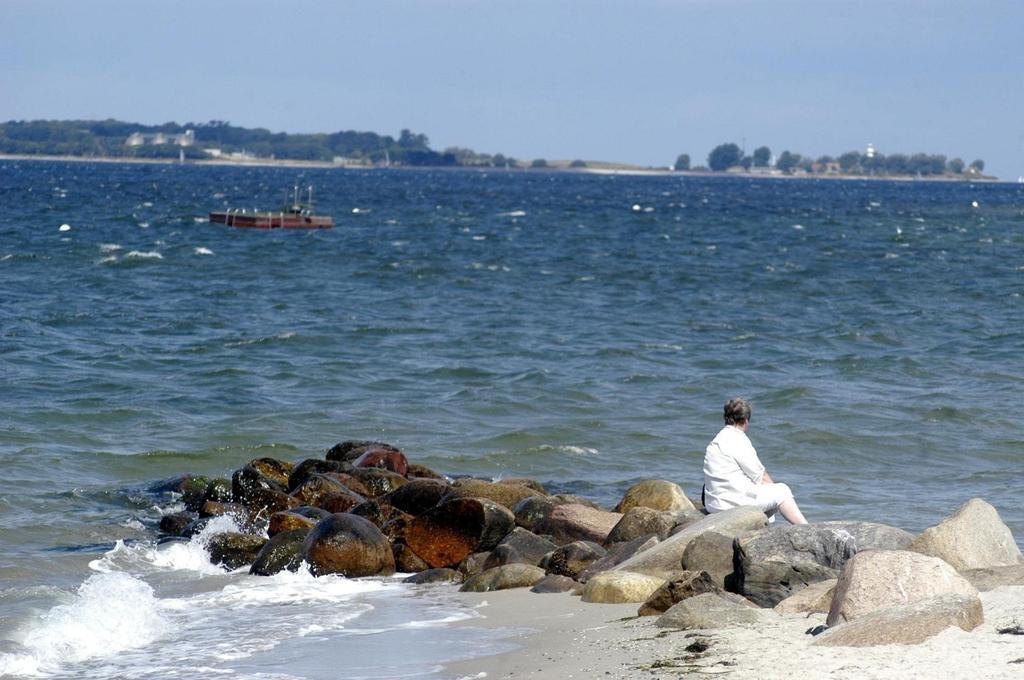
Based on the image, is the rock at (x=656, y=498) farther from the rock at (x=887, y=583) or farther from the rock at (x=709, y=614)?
the rock at (x=887, y=583)

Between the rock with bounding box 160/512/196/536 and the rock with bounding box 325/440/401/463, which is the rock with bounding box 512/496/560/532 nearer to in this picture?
the rock with bounding box 325/440/401/463

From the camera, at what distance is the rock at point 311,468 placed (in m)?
13.5

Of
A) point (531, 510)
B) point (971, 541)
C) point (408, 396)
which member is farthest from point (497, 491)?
point (408, 396)

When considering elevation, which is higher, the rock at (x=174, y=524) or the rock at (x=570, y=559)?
the rock at (x=570, y=559)

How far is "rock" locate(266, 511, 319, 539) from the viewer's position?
11562 mm

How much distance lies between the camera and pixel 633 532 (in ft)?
36.1

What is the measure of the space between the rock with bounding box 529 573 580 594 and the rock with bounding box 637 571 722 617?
44.7 inches

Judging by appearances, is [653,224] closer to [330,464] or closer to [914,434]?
[914,434]

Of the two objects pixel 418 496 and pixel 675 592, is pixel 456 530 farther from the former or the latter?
pixel 675 592

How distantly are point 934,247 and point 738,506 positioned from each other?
45783mm

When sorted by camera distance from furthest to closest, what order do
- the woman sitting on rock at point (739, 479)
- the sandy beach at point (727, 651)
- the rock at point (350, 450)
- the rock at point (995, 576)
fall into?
the rock at point (350, 450) < the woman sitting on rock at point (739, 479) < the rock at point (995, 576) < the sandy beach at point (727, 651)

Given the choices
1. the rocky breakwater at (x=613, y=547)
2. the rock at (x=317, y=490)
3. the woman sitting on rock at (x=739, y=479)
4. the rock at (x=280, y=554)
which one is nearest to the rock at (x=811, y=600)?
the rocky breakwater at (x=613, y=547)

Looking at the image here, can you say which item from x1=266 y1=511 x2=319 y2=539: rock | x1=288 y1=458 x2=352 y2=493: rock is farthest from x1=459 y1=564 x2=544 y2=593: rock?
x1=288 y1=458 x2=352 y2=493: rock

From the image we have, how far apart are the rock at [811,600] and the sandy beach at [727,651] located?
0.35ft
